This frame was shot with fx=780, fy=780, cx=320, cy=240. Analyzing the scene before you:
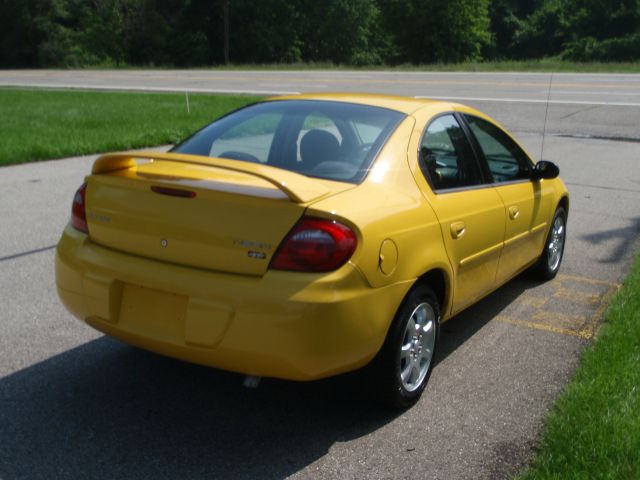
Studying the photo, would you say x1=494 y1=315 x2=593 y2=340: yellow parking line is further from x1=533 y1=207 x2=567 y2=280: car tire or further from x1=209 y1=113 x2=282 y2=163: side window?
x1=209 y1=113 x2=282 y2=163: side window

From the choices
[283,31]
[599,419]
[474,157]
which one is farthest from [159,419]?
[283,31]

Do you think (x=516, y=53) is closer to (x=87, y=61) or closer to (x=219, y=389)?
(x=87, y=61)

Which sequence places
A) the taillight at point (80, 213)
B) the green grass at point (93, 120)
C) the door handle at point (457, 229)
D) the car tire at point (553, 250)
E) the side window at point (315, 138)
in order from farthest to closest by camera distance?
the green grass at point (93, 120), the car tire at point (553, 250), the door handle at point (457, 229), the side window at point (315, 138), the taillight at point (80, 213)

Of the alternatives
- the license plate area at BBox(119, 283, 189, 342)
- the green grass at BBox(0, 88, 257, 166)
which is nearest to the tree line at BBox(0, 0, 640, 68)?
the green grass at BBox(0, 88, 257, 166)

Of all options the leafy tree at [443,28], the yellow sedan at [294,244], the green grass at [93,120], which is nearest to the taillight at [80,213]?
the yellow sedan at [294,244]

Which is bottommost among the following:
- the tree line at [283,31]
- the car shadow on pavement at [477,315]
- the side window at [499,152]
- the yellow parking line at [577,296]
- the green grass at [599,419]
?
the car shadow on pavement at [477,315]

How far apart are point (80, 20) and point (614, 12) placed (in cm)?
4127

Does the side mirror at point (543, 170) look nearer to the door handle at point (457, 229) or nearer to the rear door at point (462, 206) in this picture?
the rear door at point (462, 206)

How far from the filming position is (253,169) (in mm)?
3631

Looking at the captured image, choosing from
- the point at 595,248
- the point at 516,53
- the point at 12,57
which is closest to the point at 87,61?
the point at 12,57

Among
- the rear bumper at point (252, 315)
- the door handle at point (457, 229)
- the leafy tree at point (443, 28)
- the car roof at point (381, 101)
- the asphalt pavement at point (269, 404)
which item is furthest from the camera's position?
the leafy tree at point (443, 28)

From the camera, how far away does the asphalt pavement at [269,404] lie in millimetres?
3379

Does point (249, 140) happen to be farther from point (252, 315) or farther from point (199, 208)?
point (252, 315)

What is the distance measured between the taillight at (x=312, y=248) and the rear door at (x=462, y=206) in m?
0.71
